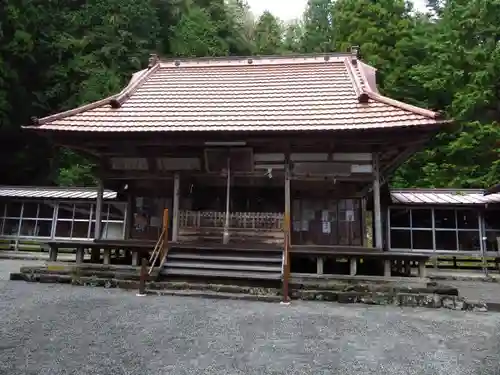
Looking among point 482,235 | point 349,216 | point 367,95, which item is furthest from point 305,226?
point 482,235

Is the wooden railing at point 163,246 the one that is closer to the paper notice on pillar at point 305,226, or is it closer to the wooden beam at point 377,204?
the paper notice on pillar at point 305,226

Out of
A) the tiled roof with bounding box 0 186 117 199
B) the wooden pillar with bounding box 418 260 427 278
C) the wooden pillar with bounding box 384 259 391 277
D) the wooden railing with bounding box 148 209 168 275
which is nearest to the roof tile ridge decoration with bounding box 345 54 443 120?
the wooden pillar with bounding box 418 260 427 278

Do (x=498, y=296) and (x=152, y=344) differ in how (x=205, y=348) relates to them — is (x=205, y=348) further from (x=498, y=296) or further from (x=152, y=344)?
(x=498, y=296)

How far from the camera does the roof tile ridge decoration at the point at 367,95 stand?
893cm

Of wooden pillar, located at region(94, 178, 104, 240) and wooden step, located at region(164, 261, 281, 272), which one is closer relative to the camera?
wooden step, located at region(164, 261, 281, 272)

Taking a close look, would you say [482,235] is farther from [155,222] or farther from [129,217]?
[129,217]

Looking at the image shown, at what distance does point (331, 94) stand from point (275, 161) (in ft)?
8.26

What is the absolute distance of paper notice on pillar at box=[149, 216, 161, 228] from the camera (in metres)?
12.4

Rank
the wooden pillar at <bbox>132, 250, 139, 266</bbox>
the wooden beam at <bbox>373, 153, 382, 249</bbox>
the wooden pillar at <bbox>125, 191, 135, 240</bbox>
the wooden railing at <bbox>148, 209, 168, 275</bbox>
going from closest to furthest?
1. the wooden railing at <bbox>148, 209, 168, 275</bbox>
2. the wooden beam at <bbox>373, 153, 382, 249</bbox>
3. the wooden pillar at <bbox>132, 250, 139, 266</bbox>
4. the wooden pillar at <bbox>125, 191, 135, 240</bbox>

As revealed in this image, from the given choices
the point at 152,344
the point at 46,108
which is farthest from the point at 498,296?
the point at 46,108

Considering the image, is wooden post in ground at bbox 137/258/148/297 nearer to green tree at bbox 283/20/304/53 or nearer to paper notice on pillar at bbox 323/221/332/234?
paper notice on pillar at bbox 323/221/332/234

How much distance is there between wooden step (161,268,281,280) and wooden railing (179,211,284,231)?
1.68 m

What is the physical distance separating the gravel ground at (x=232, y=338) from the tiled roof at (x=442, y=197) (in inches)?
360

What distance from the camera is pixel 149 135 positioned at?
9.81 meters
